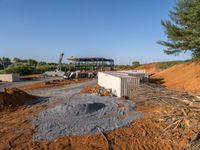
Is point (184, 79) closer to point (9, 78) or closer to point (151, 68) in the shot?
point (9, 78)

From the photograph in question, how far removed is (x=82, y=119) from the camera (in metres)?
8.83

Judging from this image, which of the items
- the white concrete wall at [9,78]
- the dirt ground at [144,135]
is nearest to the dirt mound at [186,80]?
the dirt ground at [144,135]

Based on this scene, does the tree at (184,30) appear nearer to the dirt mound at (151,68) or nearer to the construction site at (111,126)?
the construction site at (111,126)

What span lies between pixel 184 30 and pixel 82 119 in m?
12.7

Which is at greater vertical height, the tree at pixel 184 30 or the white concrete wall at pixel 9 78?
the tree at pixel 184 30

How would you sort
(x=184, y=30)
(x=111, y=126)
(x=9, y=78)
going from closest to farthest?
(x=111, y=126) < (x=184, y=30) < (x=9, y=78)

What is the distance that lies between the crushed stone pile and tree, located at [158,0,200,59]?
8025mm

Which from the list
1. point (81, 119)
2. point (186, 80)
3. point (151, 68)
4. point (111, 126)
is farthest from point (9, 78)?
point (151, 68)

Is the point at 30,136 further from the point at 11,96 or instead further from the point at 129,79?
the point at 129,79

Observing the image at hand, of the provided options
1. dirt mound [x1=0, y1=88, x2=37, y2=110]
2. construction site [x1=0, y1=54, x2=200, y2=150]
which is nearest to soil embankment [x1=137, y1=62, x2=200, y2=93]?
construction site [x1=0, y1=54, x2=200, y2=150]

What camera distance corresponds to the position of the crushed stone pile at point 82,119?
743 cm

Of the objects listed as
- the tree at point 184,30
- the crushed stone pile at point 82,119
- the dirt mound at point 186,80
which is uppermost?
the tree at point 184,30

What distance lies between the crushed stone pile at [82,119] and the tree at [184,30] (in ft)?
26.3

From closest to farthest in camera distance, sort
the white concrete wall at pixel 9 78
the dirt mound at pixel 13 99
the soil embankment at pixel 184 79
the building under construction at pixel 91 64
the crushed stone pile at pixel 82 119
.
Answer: the crushed stone pile at pixel 82 119 → the dirt mound at pixel 13 99 → the soil embankment at pixel 184 79 → the white concrete wall at pixel 9 78 → the building under construction at pixel 91 64
